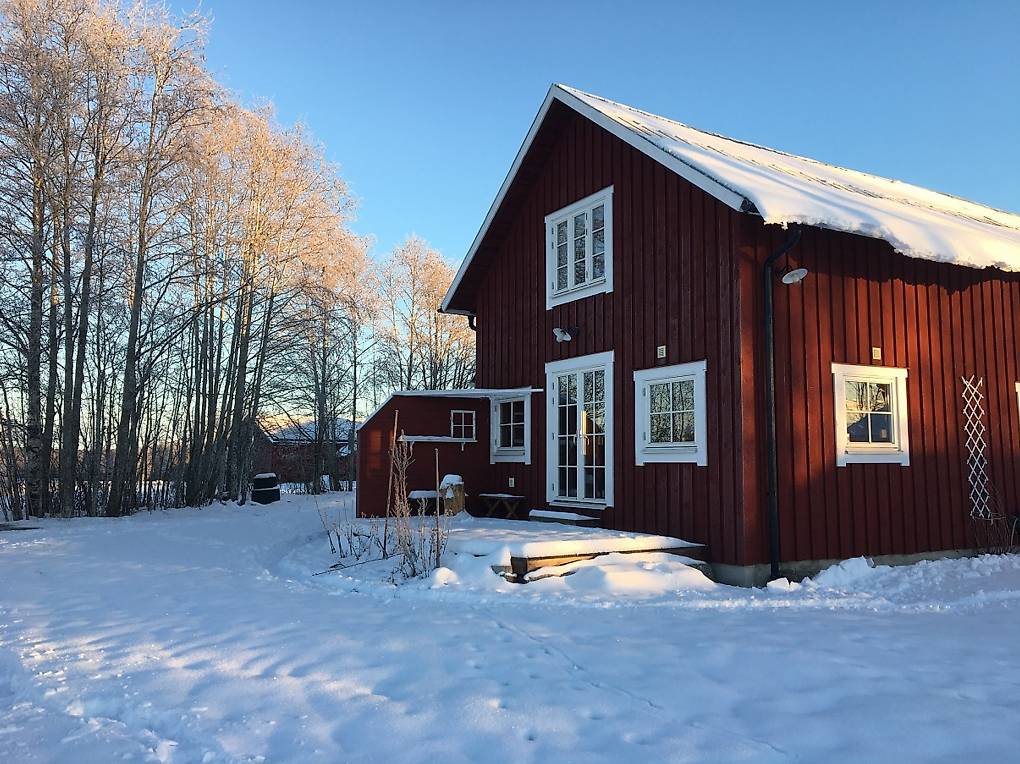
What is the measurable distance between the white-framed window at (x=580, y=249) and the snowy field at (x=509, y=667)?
12.9 feet

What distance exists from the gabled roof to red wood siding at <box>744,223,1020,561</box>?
0.56m

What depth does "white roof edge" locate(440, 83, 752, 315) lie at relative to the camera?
7.59 meters

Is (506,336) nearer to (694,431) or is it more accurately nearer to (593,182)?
(593,182)

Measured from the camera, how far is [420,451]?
1172 centimetres

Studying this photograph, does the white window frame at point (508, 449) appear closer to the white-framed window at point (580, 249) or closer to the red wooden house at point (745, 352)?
the red wooden house at point (745, 352)

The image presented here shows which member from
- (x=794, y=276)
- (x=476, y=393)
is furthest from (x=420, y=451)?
(x=794, y=276)

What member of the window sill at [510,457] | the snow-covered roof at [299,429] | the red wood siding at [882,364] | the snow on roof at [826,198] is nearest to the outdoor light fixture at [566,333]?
Result: the window sill at [510,457]

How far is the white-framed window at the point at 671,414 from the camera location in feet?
27.0

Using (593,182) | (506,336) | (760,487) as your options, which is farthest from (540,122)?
(760,487)

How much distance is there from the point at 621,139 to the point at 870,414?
433 cm

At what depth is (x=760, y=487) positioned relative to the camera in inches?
305

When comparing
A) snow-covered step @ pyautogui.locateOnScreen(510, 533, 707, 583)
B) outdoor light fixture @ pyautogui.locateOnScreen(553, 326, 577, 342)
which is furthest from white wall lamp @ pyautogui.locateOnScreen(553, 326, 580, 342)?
snow-covered step @ pyautogui.locateOnScreen(510, 533, 707, 583)

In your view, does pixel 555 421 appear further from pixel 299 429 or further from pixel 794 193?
pixel 299 429

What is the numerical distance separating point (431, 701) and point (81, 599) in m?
4.29
